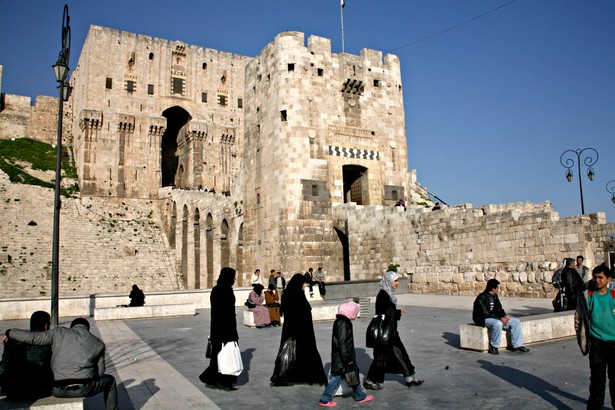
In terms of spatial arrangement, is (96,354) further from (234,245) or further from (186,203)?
(186,203)

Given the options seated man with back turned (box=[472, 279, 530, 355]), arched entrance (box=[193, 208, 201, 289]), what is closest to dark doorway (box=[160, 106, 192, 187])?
arched entrance (box=[193, 208, 201, 289])

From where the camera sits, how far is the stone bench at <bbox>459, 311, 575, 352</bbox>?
6.92 metres

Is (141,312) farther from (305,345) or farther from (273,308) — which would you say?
(305,345)

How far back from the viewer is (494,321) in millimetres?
6738

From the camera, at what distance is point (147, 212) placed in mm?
39656

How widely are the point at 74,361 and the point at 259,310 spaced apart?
658cm

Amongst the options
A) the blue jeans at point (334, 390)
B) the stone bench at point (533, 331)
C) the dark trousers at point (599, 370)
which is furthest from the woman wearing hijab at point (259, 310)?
the dark trousers at point (599, 370)

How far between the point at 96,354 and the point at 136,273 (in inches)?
1188

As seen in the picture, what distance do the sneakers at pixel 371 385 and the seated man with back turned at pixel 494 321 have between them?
7.38 feet

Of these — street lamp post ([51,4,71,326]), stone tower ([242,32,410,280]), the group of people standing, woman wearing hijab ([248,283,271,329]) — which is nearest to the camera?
the group of people standing

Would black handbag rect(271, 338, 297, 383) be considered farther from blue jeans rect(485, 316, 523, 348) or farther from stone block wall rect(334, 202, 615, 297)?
stone block wall rect(334, 202, 615, 297)

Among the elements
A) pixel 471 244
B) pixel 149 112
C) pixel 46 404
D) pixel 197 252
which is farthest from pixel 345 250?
pixel 149 112

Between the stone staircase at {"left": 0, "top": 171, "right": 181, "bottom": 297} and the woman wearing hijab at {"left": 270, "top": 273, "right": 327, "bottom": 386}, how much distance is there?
2592 cm

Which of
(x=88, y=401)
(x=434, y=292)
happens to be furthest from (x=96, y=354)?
(x=434, y=292)
